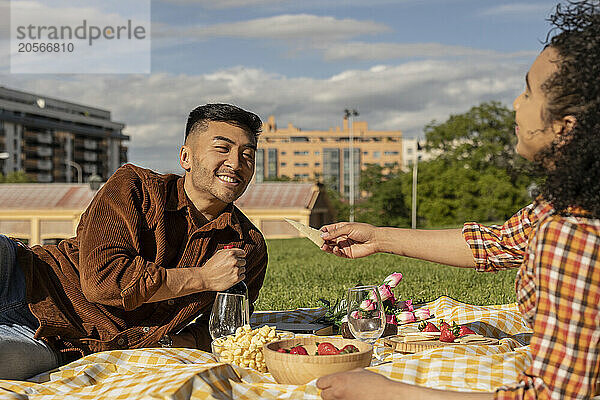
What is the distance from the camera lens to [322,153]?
13738 centimetres

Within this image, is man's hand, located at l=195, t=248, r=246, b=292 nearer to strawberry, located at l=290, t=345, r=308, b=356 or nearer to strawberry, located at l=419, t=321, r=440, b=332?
strawberry, located at l=290, t=345, r=308, b=356

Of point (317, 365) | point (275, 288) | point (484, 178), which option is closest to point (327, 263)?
point (275, 288)

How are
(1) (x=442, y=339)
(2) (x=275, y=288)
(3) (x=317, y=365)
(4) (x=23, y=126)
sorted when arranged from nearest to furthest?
(3) (x=317, y=365) < (1) (x=442, y=339) < (2) (x=275, y=288) < (4) (x=23, y=126)

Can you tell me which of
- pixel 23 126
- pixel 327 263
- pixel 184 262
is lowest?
pixel 327 263

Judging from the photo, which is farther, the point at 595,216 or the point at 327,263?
the point at 327,263

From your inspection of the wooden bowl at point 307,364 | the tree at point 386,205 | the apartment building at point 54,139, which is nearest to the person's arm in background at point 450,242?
the wooden bowl at point 307,364

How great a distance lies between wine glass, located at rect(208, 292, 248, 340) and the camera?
337cm

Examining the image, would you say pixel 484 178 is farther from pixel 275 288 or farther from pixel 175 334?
pixel 175 334

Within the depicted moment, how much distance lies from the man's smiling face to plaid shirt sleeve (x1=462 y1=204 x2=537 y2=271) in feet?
4.42

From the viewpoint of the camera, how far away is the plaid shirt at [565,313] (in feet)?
7.04

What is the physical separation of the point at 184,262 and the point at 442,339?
1465mm

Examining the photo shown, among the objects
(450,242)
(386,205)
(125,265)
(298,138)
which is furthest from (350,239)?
(298,138)

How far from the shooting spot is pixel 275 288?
8.98 meters

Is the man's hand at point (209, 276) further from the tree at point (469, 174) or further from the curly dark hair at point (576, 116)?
the tree at point (469, 174)
